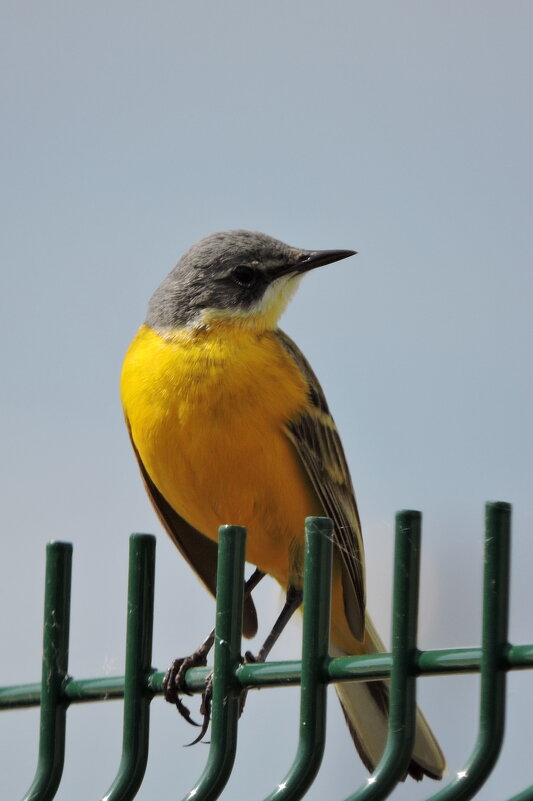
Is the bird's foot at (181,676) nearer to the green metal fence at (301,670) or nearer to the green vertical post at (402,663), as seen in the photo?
the green metal fence at (301,670)

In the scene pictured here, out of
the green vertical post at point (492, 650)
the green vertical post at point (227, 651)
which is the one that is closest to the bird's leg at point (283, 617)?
the green vertical post at point (227, 651)

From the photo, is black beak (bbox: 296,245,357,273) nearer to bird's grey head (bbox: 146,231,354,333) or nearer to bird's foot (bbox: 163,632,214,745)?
bird's grey head (bbox: 146,231,354,333)

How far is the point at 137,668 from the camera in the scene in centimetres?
306

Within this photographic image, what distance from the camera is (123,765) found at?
3.06m

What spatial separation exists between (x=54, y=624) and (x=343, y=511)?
3154 mm

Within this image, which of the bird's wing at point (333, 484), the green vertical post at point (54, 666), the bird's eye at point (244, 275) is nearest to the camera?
the green vertical post at point (54, 666)

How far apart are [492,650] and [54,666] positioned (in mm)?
1342

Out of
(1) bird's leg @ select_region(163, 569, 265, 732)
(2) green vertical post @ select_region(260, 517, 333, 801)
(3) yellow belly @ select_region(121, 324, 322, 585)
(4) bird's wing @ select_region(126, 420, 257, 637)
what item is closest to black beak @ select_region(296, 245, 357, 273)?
(3) yellow belly @ select_region(121, 324, 322, 585)

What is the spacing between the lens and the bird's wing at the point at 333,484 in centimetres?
599

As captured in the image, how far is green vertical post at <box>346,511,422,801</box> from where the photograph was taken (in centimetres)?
250

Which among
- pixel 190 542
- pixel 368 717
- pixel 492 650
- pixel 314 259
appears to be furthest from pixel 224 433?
pixel 492 650

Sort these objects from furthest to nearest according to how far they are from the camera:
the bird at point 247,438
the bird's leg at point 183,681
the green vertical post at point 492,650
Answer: the bird at point 247,438, the bird's leg at point 183,681, the green vertical post at point 492,650

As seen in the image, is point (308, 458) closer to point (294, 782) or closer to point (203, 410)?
point (203, 410)

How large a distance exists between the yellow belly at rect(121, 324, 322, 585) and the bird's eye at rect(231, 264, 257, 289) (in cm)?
67
